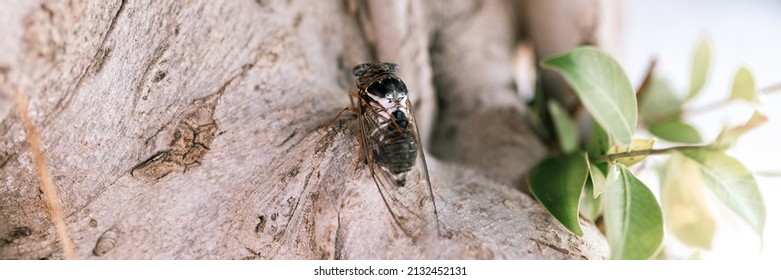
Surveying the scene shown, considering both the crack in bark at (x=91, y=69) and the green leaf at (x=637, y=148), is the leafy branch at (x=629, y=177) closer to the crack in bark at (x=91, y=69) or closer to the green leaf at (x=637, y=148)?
the green leaf at (x=637, y=148)

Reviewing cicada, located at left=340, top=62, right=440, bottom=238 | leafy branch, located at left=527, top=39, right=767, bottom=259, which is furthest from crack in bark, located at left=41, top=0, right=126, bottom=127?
leafy branch, located at left=527, top=39, right=767, bottom=259

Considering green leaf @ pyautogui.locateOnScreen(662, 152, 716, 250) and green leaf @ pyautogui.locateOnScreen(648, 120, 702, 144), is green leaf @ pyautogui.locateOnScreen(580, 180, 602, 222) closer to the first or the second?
green leaf @ pyautogui.locateOnScreen(662, 152, 716, 250)

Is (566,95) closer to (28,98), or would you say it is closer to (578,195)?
(578,195)

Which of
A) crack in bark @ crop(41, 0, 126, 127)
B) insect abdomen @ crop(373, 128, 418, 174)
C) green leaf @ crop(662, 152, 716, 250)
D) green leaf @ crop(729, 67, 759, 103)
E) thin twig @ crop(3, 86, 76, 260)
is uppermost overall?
crack in bark @ crop(41, 0, 126, 127)

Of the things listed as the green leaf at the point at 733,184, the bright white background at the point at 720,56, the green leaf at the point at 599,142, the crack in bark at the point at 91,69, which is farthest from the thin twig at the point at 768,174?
the crack in bark at the point at 91,69

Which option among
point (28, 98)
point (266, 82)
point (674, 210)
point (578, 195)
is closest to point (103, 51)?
point (28, 98)
